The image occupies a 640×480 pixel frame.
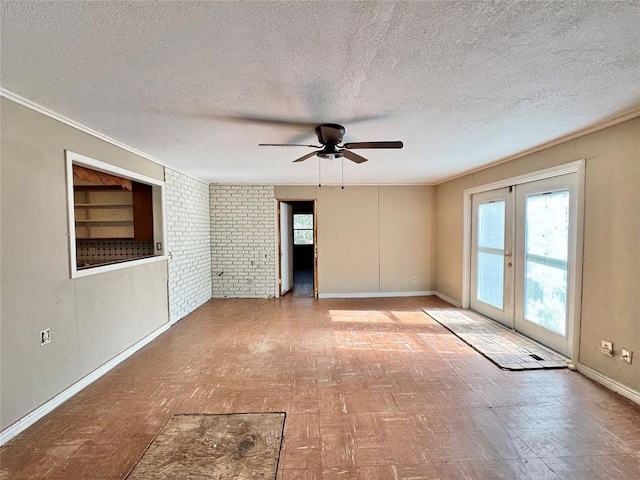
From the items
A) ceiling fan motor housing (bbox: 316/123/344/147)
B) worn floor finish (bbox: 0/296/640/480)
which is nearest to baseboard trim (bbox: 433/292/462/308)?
worn floor finish (bbox: 0/296/640/480)

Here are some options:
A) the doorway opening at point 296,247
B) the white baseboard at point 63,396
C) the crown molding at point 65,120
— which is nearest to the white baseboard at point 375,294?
the doorway opening at point 296,247

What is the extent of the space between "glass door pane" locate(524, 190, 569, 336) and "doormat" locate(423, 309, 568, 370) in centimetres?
29

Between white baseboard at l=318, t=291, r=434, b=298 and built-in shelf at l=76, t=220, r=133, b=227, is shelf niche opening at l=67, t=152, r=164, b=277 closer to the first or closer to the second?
built-in shelf at l=76, t=220, r=133, b=227

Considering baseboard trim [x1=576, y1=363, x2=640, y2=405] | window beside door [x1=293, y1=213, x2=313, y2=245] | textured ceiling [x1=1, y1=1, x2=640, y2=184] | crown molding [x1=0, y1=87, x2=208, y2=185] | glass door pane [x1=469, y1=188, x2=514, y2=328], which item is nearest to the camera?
textured ceiling [x1=1, y1=1, x2=640, y2=184]

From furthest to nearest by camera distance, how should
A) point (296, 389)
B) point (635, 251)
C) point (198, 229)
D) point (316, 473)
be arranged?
point (198, 229)
point (296, 389)
point (635, 251)
point (316, 473)

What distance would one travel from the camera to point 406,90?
196 centimetres

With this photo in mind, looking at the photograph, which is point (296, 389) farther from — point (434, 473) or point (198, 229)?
point (198, 229)

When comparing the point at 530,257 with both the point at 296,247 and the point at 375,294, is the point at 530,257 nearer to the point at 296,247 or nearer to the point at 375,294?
the point at 375,294

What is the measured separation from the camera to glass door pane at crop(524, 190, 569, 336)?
10.3ft

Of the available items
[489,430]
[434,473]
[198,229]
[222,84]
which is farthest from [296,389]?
[198,229]

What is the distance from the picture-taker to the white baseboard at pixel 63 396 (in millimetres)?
2012

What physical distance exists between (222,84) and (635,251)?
11.0 feet

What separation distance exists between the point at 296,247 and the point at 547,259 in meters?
7.83

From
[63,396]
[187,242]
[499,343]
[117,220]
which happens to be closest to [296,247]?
[187,242]
